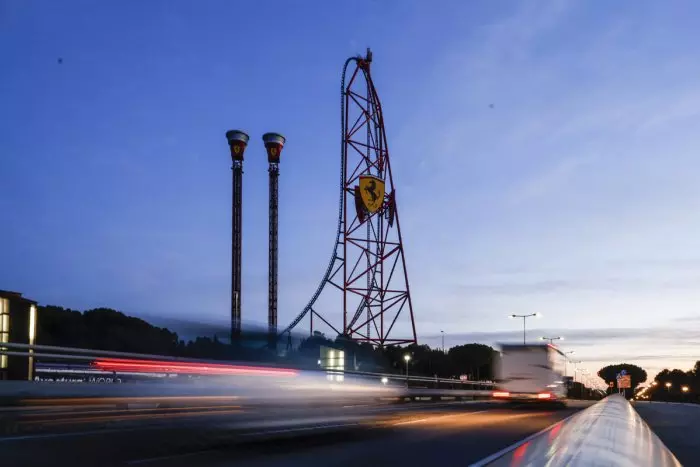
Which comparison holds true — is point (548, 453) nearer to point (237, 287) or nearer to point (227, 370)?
point (227, 370)

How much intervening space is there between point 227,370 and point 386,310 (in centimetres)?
6080

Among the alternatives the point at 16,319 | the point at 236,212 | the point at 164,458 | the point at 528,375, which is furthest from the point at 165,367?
the point at 236,212

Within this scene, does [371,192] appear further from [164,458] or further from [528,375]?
[164,458]

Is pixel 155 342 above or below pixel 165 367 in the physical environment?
above

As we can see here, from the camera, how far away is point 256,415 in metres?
14.4

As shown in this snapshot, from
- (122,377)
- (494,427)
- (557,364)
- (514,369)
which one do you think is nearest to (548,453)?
(122,377)

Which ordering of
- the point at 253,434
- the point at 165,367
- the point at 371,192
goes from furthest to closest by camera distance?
the point at 371,192 → the point at 253,434 → the point at 165,367

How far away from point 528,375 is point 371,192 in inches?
1412

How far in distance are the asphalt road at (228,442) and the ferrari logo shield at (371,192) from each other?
53.2m

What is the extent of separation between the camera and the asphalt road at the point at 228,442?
10500mm

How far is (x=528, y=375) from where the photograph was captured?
3697cm

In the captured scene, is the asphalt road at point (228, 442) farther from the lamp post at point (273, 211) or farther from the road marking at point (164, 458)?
the lamp post at point (273, 211)

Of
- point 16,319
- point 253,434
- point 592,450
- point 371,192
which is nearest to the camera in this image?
point 592,450

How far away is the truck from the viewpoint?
120ft
